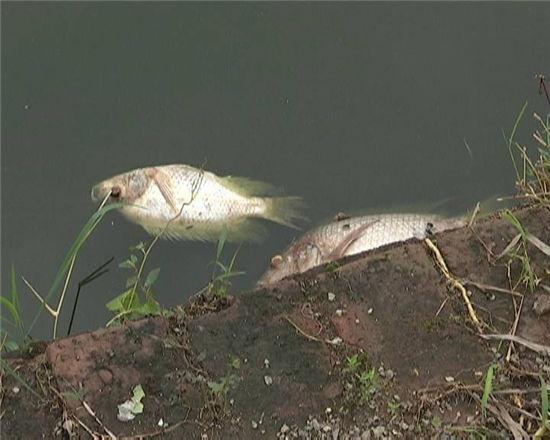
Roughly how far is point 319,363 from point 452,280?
0.51 m

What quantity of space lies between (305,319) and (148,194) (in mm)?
1653

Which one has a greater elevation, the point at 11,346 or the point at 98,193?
the point at 11,346

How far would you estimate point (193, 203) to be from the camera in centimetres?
416

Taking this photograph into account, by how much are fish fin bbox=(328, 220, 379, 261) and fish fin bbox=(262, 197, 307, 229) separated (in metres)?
0.57

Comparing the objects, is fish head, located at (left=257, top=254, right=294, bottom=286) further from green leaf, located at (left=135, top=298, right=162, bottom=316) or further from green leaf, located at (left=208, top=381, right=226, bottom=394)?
green leaf, located at (left=208, top=381, right=226, bottom=394)

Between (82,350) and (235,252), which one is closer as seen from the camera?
(82,350)

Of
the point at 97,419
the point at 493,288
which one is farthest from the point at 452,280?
the point at 97,419

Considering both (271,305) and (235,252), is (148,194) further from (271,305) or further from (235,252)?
(271,305)

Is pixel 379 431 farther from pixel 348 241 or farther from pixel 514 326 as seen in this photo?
pixel 348 241

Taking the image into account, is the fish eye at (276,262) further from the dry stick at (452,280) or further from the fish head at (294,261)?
the dry stick at (452,280)

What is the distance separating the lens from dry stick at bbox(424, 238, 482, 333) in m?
2.69

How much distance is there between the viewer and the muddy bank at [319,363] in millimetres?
2496

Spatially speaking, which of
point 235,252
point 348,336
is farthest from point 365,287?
point 235,252

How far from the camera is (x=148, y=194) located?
416cm
